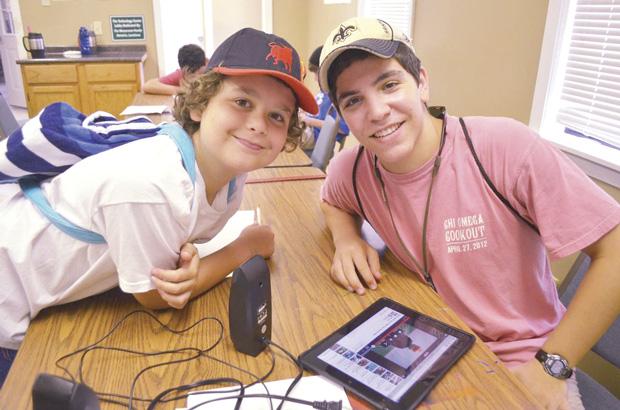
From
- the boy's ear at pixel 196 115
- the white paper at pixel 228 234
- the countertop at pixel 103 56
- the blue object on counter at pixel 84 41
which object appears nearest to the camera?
the boy's ear at pixel 196 115

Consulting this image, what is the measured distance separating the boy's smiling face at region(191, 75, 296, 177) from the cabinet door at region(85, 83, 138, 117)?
428 centimetres

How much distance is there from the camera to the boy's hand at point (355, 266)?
1032 mm

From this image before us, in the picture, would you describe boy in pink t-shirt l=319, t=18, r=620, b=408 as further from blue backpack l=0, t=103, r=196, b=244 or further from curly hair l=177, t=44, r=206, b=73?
curly hair l=177, t=44, r=206, b=73

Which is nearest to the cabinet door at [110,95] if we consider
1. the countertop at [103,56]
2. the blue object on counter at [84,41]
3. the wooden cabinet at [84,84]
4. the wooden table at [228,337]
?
the wooden cabinet at [84,84]

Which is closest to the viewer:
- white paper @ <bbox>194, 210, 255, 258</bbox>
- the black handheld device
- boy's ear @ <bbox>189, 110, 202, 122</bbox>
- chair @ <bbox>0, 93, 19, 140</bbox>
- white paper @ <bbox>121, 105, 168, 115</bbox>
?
the black handheld device

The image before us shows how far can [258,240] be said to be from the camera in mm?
1152

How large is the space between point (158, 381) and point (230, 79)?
2.03 ft

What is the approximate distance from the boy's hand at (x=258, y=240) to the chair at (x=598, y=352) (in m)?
0.79

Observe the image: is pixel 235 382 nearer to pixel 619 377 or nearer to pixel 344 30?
pixel 344 30

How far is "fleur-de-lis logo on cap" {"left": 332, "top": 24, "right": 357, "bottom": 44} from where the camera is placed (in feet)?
3.33

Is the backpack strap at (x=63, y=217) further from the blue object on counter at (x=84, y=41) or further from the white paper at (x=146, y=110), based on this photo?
the blue object on counter at (x=84, y=41)

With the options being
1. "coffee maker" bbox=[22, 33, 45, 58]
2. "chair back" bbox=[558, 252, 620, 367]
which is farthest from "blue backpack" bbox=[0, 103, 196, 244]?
"coffee maker" bbox=[22, 33, 45, 58]

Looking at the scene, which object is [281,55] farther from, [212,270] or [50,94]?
[50,94]

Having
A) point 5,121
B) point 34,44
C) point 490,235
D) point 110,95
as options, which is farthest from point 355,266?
point 34,44
